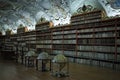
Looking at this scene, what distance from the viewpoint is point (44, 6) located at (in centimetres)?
1559

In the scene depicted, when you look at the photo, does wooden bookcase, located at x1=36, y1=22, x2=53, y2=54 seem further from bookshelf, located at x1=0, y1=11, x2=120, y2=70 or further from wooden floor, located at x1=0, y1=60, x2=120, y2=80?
wooden floor, located at x1=0, y1=60, x2=120, y2=80

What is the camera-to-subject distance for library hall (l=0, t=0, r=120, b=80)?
7637 millimetres

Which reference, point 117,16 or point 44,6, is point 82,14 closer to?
point 117,16

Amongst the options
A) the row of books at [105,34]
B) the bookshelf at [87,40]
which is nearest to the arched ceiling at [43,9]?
the bookshelf at [87,40]

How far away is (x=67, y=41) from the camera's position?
12898 mm

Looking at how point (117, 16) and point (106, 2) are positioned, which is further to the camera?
point (106, 2)

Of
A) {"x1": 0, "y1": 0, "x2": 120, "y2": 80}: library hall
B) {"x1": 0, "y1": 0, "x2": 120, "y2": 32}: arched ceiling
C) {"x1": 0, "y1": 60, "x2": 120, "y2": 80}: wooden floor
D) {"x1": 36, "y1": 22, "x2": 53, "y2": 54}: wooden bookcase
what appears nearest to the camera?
{"x1": 0, "y1": 60, "x2": 120, "y2": 80}: wooden floor

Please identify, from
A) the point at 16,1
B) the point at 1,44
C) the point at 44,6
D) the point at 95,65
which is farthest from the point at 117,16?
the point at 1,44

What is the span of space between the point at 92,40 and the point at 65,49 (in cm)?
283

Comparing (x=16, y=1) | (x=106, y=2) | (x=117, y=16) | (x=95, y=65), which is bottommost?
(x=95, y=65)

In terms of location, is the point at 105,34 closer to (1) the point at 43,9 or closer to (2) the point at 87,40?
(2) the point at 87,40

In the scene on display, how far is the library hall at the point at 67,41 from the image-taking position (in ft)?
25.1

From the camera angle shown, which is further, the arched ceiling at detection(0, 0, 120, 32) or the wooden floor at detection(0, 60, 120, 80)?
the arched ceiling at detection(0, 0, 120, 32)

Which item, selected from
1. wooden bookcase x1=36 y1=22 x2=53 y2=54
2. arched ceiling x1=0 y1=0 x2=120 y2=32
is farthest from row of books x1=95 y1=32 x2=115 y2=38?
wooden bookcase x1=36 y1=22 x2=53 y2=54
